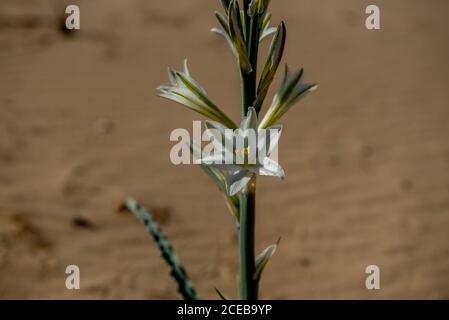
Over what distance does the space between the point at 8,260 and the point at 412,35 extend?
523 cm

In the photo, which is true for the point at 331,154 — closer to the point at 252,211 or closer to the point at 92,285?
the point at 92,285

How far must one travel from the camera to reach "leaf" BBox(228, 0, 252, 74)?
1.63 meters

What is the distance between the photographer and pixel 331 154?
4621 mm

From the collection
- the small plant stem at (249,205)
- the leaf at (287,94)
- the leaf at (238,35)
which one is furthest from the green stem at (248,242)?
the leaf at (238,35)

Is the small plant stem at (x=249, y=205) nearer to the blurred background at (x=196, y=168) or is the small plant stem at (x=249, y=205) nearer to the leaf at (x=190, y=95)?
the leaf at (x=190, y=95)

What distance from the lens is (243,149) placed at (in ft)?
5.50

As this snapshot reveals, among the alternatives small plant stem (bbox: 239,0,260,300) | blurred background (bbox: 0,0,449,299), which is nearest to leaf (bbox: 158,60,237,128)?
small plant stem (bbox: 239,0,260,300)

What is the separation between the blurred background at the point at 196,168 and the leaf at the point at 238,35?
6.58ft

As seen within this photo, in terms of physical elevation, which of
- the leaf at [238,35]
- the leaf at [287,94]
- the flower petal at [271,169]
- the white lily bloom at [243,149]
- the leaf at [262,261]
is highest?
the leaf at [238,35]

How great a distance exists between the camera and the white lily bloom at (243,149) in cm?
162

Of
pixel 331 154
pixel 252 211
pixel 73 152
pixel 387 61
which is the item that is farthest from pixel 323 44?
pixel 252 211

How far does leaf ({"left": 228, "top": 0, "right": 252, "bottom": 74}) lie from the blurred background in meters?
2.01

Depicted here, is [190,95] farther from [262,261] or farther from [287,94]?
[262,261]

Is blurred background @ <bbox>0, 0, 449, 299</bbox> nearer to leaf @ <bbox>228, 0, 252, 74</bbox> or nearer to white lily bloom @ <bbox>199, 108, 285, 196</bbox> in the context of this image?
white lily bloom @ <bbox>199, 108, 285, 196</bbox>
